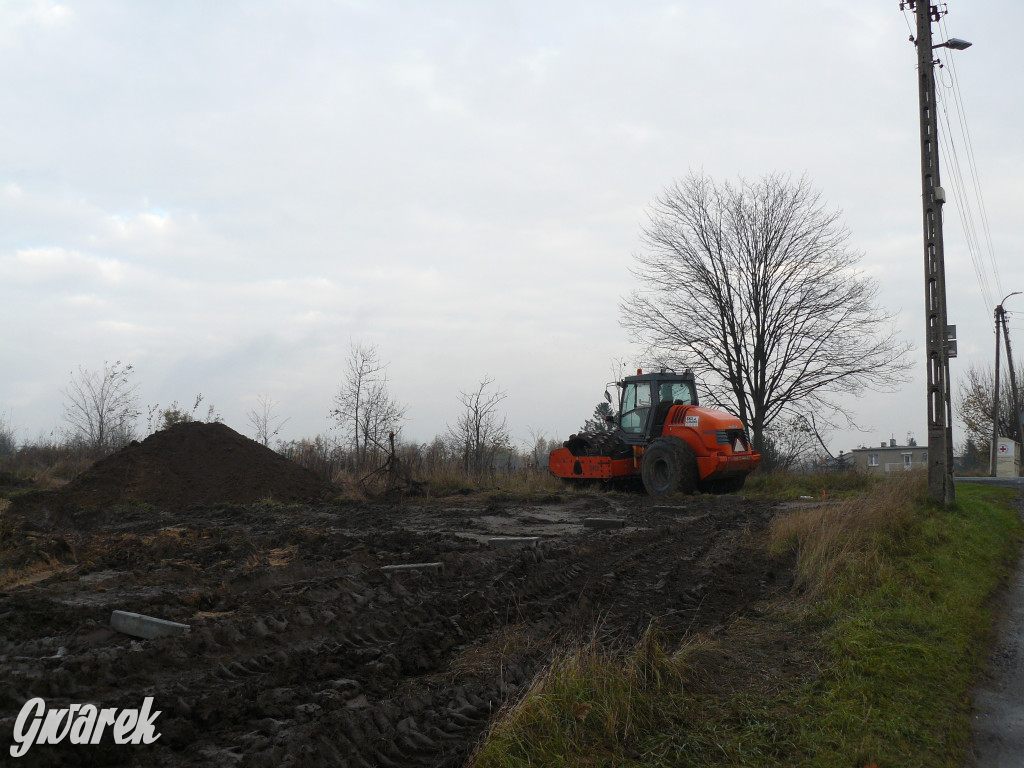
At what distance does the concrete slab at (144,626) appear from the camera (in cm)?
489

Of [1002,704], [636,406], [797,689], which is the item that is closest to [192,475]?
[636,406]

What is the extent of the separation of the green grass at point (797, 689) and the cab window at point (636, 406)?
1135 centimetres

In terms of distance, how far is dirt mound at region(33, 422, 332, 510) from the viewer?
52.9 ft

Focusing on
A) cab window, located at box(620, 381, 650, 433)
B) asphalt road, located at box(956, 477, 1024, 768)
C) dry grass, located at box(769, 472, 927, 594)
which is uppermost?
cab window, located at box(620, 381, 650, 433)

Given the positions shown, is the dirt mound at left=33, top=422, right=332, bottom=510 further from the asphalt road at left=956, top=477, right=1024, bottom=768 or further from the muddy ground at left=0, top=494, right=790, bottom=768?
the asphalt road at left=956, top=477, right=1024, bottom=768

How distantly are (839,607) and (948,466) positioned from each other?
7.61 m

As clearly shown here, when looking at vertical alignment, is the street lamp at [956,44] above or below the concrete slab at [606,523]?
above

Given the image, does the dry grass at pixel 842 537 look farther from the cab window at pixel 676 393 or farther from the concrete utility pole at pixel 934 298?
the cab window at pixel 676 393

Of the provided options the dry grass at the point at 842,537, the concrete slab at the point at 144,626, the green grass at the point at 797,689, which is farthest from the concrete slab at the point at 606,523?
the concrete slab at the point at 144,626

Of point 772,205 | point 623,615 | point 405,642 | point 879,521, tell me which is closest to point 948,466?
point 879,521

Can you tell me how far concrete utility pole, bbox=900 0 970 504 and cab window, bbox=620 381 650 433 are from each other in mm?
7353

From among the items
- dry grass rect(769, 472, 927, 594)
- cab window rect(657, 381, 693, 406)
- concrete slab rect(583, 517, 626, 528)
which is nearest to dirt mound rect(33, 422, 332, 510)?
concrete slab rect(583, 517, 626, 528)

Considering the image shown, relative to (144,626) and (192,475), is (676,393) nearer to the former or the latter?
(192,475)

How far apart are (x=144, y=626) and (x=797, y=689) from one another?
4.37 m
